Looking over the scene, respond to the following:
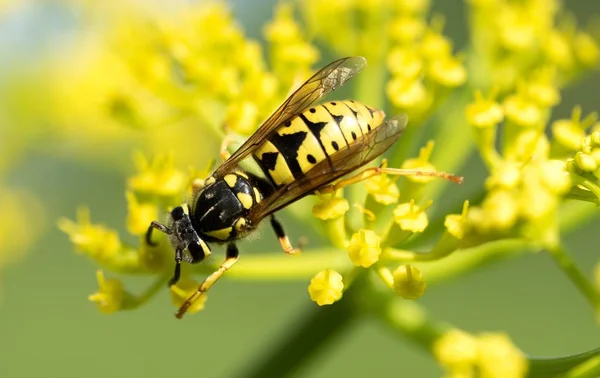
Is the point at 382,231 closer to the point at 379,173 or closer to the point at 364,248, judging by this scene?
the point at 379,173

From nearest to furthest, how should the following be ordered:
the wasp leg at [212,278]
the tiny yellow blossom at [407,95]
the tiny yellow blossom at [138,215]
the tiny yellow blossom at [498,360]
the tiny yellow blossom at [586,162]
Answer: the tiny yellow blossom at [498,360], the tiny yellow blossom at [586,162], the wasp leg at [212,278], the tiny yellow blossom at [138,215], the tiny yellow blossom at [407,95]

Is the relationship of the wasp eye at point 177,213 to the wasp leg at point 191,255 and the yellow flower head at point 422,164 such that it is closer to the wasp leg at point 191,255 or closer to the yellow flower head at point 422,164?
the wasp leg at point 191,255

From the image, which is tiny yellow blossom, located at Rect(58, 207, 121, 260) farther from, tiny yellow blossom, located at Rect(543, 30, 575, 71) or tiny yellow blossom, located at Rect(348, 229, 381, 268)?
tiny yellow blossom, located at Rect(543, 30, 575, 71)

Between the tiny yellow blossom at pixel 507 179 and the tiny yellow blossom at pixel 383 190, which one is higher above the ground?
the tiny yellow blossom at pixel 507 179

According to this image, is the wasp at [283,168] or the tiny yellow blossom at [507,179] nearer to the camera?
the tiny yellow blossom at [507,179]

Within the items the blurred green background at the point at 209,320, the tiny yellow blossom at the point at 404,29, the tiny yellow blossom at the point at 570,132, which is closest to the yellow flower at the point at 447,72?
the tiny yellow blossom at the point at 404,29

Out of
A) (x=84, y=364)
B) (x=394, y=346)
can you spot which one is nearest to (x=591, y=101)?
(x=394, y=346)

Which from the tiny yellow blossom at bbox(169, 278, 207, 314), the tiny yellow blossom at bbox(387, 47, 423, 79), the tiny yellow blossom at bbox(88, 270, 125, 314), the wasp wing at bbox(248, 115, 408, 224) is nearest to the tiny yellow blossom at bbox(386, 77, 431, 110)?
the tiny yellow blossom at bbox(387, 47, 423, 79)

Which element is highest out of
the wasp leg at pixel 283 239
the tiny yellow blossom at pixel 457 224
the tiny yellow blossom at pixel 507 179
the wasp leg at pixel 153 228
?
the wasp leg at pixel 153 228
